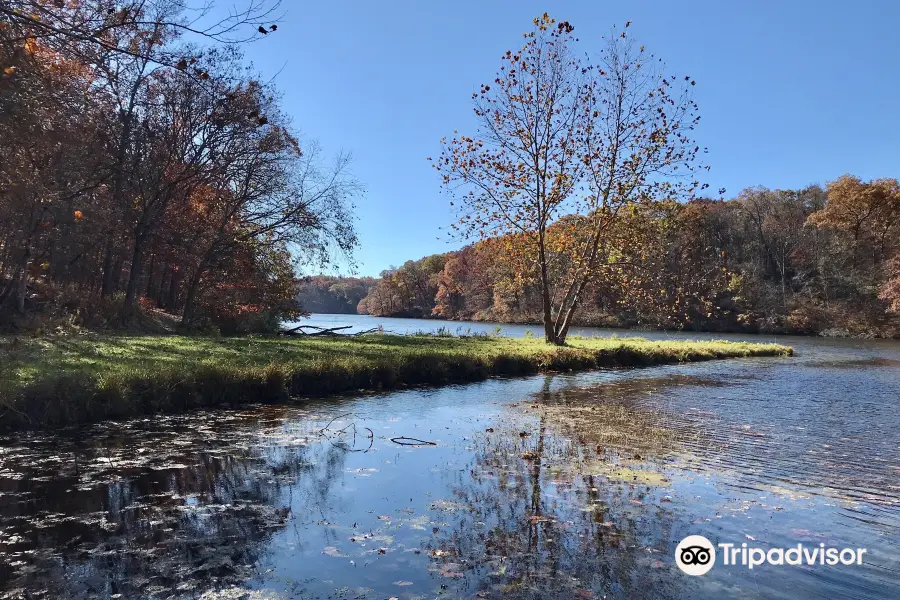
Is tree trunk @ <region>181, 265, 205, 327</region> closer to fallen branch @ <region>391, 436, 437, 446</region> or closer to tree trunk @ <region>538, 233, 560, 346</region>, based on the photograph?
tree trunk @ <region>538, 233, 560, 346</region>

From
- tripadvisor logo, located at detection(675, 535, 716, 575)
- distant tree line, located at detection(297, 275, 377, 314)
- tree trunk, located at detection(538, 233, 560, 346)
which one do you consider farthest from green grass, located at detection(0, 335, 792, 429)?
distant tree line, located at detection(297, 275, 377, 314)

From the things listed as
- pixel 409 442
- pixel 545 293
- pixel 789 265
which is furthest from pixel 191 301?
pixel 789 265

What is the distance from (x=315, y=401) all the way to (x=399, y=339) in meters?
10.5

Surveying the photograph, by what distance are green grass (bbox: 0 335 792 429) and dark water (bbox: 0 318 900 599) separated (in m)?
0.80

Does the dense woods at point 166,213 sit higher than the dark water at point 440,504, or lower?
higher

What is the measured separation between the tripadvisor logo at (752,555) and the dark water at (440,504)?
0.10m

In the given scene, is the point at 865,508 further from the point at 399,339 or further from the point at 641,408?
the point at 399,339

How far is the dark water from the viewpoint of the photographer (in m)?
4.56

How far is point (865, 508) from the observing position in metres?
6.39

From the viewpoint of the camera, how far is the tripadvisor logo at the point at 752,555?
16.2 feet

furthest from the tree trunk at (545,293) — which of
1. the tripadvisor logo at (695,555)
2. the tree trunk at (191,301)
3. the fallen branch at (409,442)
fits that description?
the tripadvisor logo at (695,555)

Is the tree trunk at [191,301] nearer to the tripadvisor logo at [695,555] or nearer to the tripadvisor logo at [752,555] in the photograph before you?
the tripadvisor logo at [695,555]

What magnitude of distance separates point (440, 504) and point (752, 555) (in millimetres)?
3144

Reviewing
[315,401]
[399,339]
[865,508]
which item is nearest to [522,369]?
[399,339]
